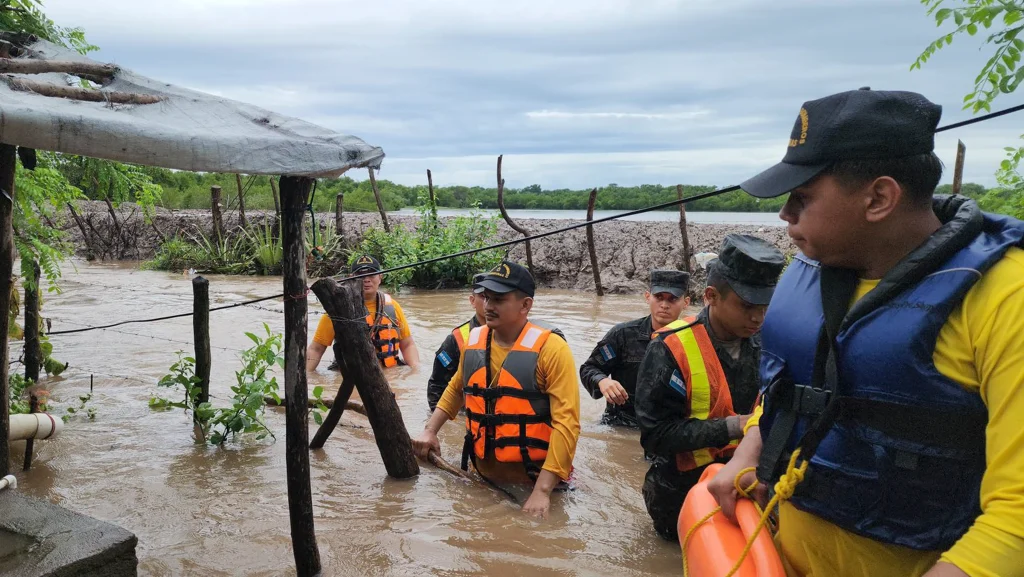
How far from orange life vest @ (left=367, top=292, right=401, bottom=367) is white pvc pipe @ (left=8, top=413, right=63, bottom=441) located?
10.2ft

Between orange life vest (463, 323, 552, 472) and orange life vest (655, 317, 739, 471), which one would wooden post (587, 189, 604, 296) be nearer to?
orange life vest (463, 323, 552, 472)

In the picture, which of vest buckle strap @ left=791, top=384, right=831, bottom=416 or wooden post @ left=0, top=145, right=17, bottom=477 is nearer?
vest buckle strap @ left=791, top=384, right=831, bottom=416

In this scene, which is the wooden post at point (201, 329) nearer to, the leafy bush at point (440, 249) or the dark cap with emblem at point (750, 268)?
the dark cap with emblem at point (750, 268)

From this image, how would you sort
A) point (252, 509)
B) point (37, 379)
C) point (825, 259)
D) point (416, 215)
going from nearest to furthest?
point (825, 259) < point (252, 509) < point (37, 379) < point (416, 215)

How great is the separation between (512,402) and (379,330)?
397cm

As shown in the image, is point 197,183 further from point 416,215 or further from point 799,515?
point 799,515

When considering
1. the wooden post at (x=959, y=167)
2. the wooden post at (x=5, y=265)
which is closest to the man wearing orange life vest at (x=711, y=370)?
the wooden post at (x=5, y=265)

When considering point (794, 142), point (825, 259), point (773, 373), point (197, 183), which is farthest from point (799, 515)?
point (197, 183)

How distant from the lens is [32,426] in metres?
5.01

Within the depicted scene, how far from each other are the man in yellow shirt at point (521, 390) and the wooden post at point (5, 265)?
2.68 metres

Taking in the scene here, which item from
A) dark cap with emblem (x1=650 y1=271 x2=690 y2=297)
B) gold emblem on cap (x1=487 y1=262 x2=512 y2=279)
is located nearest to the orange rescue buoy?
gold emblem on cap (x1=487 y1=262 x2=512 y2=279)

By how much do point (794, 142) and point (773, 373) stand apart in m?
0.57

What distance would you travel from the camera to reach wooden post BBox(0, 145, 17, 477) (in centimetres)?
454

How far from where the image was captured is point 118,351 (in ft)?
31.2
